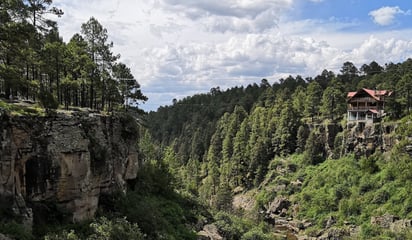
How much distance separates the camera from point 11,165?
2431 centimetres

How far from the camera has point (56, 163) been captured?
27.7m

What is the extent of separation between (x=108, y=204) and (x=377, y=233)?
39.8 meters

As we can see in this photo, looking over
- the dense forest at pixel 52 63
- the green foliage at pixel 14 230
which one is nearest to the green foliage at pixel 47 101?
the dense forest at pixel 52 63

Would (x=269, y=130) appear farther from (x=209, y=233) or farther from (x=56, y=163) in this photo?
(x=56, y=163)

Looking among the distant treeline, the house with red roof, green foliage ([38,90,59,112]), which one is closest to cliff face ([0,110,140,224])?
green foliage ([38,90,59,112])

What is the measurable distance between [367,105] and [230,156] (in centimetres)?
3872

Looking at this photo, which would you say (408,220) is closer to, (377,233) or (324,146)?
(377,233)

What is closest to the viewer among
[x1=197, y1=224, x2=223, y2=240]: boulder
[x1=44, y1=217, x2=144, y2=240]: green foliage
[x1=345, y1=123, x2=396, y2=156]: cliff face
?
[x1=44, y1=217, x2=144, y2=240]: green foliage

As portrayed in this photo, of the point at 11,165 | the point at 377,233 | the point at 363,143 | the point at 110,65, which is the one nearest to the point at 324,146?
the point at 363,143

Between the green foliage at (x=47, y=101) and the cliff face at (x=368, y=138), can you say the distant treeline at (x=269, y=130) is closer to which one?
the cliff face at (x=368, y=138)

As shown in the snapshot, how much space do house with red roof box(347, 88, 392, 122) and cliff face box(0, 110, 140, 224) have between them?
5877 cm

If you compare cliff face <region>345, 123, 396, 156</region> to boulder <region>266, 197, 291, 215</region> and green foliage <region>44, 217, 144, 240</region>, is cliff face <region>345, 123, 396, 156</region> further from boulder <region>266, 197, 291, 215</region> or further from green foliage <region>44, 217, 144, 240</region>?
green foliage <region>44, 217, 144, 240</region>

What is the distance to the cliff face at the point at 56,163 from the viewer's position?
24562 mm

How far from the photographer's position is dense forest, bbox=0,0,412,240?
3103 cm
